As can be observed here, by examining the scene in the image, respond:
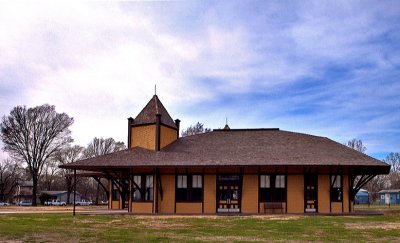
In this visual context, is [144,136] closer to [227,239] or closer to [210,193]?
[210,193]

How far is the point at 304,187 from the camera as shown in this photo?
102 ft

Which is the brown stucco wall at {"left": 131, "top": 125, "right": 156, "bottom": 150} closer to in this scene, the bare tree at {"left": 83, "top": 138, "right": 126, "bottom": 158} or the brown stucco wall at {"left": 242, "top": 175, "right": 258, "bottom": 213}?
the brown stucco wall at {"left": 242, "top": 175, "right": 258, "bottom": 213}

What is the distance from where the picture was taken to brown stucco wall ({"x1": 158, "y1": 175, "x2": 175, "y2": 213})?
3203cm

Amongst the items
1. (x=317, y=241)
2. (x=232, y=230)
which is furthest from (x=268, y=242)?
(x=232, y=230)

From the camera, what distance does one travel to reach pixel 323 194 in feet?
101

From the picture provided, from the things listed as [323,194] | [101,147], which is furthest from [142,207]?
[101,147]

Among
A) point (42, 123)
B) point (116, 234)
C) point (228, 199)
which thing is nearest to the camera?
point (116, 234)

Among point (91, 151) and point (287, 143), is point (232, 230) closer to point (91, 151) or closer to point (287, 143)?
point (287, 143)

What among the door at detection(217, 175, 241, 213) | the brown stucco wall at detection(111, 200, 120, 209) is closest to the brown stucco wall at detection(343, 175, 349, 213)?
the door at detection(217, 175, 241, 213)

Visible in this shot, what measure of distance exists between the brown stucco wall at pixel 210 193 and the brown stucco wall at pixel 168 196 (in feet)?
7.18

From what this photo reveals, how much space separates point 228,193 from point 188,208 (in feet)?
9.25

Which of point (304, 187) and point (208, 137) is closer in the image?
point (304, 187)

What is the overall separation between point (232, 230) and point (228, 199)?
532 inches

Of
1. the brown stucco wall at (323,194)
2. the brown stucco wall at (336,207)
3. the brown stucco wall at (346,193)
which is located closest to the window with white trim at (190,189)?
the brown stucco wall at (323,194)
